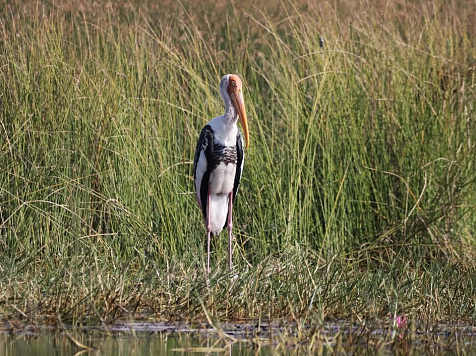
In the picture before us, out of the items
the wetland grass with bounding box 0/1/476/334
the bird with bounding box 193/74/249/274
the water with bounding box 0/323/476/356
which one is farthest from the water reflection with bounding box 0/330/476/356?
the bird with bounding box 193/74/249/274

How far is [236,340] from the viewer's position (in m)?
3.78

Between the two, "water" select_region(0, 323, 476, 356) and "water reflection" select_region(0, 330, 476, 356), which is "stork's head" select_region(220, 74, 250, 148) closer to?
"water" select_region(0, 323, 476, 356)

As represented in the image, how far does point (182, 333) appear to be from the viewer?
13.3ft

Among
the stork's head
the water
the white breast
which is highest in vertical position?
the stork's head

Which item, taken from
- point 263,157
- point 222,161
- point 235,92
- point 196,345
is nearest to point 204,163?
point 222,161

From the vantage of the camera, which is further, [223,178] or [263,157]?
[263,157]

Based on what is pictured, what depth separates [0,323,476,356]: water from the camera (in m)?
3.65

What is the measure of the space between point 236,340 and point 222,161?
2046 millimetres

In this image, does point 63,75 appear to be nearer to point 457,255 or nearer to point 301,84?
point 301,84

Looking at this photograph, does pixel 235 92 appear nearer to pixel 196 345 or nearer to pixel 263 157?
pixel 263 157

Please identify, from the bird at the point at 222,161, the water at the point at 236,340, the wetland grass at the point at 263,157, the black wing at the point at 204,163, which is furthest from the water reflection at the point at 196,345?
the black wing at the point at 204,163

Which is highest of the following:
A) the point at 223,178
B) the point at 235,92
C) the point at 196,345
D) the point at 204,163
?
the point at 235,92

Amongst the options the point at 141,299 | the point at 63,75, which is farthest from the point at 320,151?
the point at 141,299

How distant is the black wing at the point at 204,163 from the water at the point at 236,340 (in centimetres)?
169
